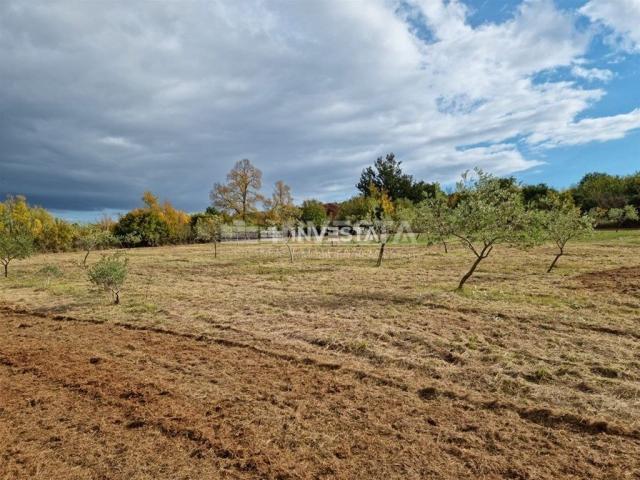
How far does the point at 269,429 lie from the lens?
3766mm

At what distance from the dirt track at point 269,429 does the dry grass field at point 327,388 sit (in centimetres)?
2

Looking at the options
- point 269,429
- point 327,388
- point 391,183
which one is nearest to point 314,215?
point 391,183

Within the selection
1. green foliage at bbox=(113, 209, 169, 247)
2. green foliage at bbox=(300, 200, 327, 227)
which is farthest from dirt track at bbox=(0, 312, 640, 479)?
green foliage at bbox=(300, 200, 327, 227)

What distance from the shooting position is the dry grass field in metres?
3.29

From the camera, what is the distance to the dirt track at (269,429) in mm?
3188

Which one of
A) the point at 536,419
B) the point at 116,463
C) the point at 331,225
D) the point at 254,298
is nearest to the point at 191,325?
the point at 254,298

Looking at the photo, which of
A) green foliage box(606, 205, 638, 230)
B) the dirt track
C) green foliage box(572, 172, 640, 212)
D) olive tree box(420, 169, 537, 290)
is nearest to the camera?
the dirt track

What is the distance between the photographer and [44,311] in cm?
935

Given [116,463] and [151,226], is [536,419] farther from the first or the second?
[151,226]

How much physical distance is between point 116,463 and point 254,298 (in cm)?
697

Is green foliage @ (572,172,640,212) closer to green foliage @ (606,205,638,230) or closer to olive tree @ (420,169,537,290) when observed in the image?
green foliage @ (606,205,638,230)

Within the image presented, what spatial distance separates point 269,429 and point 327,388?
3.55 feet

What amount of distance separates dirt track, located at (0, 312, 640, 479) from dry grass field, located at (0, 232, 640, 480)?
2 centimetres

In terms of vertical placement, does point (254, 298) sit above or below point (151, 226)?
below
